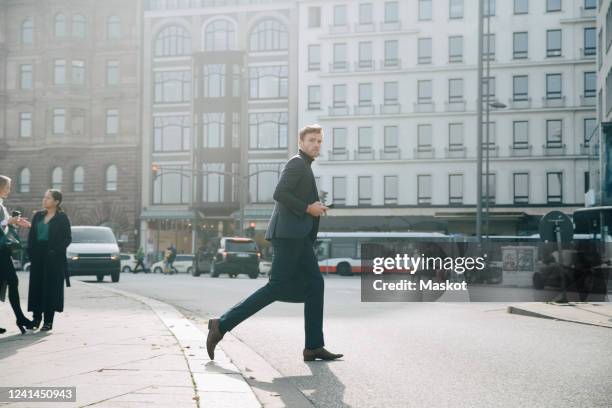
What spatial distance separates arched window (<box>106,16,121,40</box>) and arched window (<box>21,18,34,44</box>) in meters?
5.62

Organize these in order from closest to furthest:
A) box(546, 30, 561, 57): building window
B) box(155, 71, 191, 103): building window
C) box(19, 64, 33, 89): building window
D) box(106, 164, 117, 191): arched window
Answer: box(546, 30, 561, 57): building window → box(155, 71, 191, 103): building window → box(106, 164, 117, 191): arched window → box(19, 64, 33, 89): building window

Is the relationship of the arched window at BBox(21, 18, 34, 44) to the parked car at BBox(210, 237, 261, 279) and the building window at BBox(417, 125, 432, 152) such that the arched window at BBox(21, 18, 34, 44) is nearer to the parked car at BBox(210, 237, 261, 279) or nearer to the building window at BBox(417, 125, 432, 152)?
the building window at BBox(417, 125, 432, 152)

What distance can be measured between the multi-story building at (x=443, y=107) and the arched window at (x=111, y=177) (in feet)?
45.2

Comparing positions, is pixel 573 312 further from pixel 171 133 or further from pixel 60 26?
pixel 60 26

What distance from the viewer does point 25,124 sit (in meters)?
64.2

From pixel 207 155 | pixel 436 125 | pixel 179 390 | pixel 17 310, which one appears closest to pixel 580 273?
pixel 17 310

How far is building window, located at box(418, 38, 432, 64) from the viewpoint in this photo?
58.8m

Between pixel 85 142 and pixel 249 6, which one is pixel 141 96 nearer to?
pixel 85 142

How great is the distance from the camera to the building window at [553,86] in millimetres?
56344

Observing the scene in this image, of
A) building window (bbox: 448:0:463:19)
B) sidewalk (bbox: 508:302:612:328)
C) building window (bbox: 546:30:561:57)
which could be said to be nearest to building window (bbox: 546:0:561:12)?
building window (bbox: 546:30:561:57)

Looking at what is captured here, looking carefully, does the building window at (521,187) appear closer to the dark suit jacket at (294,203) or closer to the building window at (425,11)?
the building window at (425,11)

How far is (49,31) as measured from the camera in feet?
207

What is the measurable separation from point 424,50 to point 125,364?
54433mm

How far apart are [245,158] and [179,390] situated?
56.1 metres
